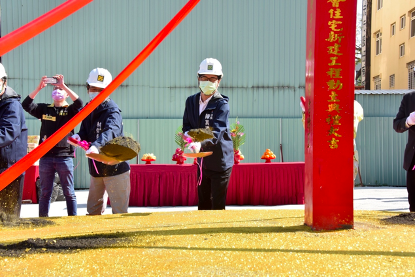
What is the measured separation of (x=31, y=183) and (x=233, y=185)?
12.9 ft

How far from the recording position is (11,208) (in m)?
3.73

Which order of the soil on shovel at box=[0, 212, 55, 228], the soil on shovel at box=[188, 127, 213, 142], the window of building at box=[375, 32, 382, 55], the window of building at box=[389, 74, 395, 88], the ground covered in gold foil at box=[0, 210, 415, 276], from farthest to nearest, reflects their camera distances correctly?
the window of building at box=[375, 32, 382, 55] → the window of building at box=[389, 74, 395, 88] → the soil on shovel at box=[188, 127, 213, 142] → the soil on shovel at box=[0, 212, 55, 228] → the ground covered in gold foil at box=[0, 210, 415, 276]

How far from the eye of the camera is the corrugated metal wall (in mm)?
12391

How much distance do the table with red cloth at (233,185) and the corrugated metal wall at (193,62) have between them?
371cm

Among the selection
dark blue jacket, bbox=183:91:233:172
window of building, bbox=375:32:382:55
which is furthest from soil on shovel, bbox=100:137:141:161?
window of building, bbox=375:32:382:55

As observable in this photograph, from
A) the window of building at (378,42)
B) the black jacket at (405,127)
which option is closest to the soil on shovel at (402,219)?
the black jacket at (405,127)

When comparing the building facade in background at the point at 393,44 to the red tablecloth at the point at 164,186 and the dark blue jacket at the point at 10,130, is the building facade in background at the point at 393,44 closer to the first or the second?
the red tablecloth at the point at 164,186

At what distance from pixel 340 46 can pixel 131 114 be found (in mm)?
10103

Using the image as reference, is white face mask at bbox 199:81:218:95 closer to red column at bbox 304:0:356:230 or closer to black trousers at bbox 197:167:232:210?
black trousers at bbox 197:167:232:210

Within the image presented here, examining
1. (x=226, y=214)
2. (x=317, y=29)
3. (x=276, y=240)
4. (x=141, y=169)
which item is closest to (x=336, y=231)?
(x=276, y=240)

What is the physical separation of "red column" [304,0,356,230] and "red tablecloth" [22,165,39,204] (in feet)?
23.3

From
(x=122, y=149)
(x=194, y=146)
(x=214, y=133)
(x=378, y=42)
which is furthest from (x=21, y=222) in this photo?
(x=378, y=42)

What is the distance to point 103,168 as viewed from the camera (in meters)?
4.29

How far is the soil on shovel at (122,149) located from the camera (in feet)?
11.1
